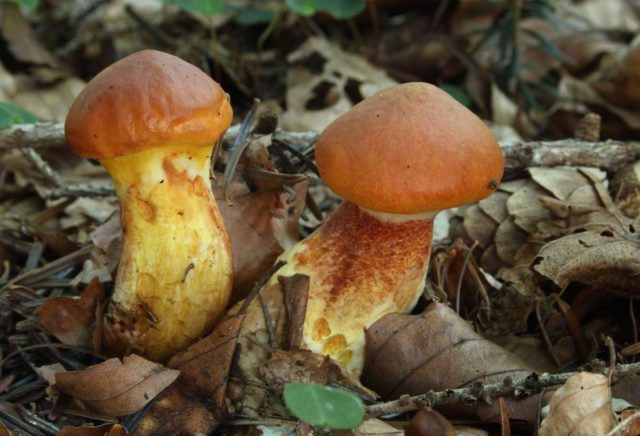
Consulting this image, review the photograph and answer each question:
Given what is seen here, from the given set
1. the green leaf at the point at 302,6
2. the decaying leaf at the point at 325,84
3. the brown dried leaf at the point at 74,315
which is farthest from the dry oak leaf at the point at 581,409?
the green leaf at the point at 302,6

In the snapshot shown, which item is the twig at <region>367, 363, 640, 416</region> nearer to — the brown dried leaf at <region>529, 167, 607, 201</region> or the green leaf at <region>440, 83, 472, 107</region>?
the brown dried leaf at <region>529, 167, 607, 201</region>

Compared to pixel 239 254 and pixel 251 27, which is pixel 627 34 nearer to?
pixel 251 27

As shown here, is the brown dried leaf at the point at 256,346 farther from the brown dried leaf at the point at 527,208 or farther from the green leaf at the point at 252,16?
the green leaf at the point at 252,16

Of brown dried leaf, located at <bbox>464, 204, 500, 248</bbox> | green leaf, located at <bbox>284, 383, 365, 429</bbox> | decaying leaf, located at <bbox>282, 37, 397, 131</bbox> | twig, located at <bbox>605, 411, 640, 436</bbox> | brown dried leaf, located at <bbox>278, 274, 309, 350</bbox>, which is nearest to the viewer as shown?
green leaf, located at <bbox>284, 383, 365, 429</bbox>

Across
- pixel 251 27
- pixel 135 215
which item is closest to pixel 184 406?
pixel 135 215

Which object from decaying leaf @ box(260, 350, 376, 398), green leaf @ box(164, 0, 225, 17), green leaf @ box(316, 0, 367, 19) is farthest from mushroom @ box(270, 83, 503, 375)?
green leaf @ box(316, 0, 367, 19)

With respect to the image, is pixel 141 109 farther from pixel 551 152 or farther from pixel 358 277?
pixel 551 152

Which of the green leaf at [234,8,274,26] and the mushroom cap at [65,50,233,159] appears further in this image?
the green leaf at [234,8,274,26]
